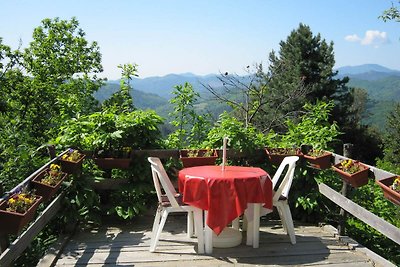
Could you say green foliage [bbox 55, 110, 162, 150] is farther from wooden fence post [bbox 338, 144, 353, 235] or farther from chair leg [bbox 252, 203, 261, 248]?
wooden fence post [bbox 338, 144, 353, 235]

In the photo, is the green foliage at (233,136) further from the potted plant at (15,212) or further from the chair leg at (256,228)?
the potted plant at (15,212)

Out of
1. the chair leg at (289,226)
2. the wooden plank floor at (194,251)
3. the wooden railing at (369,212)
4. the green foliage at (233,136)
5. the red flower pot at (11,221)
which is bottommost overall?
the wooden plank floor at (194,251)

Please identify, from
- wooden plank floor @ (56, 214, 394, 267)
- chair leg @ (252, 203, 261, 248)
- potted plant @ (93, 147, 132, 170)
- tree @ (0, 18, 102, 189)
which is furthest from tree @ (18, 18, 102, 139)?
chair leg @ (252, 203, 261, 248)

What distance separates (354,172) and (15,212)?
301 cm

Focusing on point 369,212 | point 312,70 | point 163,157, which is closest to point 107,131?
point 163,157

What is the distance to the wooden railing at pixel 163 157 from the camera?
2733 mm

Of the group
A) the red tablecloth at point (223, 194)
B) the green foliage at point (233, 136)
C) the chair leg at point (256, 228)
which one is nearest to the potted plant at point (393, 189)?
the red tablecloth at point (223, 194)

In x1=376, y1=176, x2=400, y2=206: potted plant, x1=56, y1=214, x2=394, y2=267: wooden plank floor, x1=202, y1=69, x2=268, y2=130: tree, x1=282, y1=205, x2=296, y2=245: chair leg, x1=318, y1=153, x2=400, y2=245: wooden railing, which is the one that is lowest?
x1=56, y1=214, x2=394, y2=267: wooden plank floor

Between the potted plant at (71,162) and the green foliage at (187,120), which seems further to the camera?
the green foliage at (187,120)

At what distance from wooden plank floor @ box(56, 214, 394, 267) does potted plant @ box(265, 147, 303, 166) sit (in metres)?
0.87

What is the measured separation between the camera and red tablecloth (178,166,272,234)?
12.1 ft

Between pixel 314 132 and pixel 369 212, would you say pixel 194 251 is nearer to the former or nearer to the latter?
pixel 369 212

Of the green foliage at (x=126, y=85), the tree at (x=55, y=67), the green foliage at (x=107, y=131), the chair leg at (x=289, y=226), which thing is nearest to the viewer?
the chair leg at (x=289, y=226)

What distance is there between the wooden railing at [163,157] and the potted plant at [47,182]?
0.17 feet
